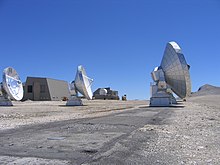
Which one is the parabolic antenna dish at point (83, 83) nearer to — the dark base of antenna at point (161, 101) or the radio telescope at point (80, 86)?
the radio telescope at point (80, 86)

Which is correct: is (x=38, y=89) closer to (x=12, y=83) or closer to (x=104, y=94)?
(x=104, y=94)

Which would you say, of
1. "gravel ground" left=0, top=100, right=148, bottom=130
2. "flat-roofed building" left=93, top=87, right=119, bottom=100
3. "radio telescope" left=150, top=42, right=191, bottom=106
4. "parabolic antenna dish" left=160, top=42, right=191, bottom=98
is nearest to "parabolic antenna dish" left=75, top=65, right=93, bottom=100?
"gravel ground" left=0, top=100, right=148, bottom=130

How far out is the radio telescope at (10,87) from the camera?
5112cm

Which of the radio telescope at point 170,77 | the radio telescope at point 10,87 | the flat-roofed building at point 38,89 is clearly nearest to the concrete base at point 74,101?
the radio telescope at point 10,87

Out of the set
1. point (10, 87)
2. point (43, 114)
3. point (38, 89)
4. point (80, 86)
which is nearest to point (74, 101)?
point (80, 86)

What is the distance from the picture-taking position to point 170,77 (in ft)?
134

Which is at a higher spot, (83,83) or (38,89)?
(38,89)

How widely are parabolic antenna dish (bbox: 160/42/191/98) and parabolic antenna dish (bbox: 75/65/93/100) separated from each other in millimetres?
13535

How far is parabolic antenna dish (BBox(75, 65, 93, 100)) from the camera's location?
47.7 m

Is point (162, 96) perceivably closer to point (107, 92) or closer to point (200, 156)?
point (200, 156)

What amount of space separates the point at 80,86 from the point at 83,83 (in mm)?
1657

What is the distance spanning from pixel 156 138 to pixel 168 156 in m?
3.19

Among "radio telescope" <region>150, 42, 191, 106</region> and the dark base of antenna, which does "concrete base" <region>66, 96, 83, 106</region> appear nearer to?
"radio telescope" <region>150, 42, 191, 106</region>

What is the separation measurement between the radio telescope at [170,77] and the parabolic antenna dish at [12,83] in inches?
1009
